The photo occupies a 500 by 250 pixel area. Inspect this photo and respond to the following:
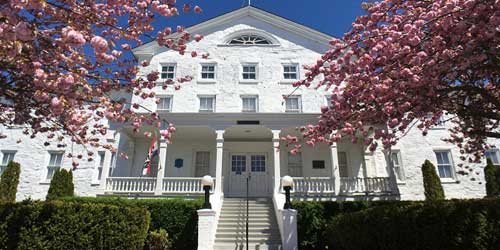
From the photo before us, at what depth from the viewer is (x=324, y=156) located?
14008 mm

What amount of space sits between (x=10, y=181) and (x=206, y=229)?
1046 cm

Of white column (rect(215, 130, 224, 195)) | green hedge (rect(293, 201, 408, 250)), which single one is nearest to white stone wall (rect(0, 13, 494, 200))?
white column (rect(215, 130, 224, 195))

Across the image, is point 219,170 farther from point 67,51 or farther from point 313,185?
point 67,51

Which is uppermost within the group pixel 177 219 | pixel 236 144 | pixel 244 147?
pixel 236 144

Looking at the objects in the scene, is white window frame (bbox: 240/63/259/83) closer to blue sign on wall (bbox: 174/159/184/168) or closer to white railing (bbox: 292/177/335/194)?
blue sign on wall (bbox: 174/159/184/168)

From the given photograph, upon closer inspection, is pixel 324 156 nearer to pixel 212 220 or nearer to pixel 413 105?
pixel 212 220

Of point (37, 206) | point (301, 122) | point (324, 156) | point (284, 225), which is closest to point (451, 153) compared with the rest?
point (324, 156)

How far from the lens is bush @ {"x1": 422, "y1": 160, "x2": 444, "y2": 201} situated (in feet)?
41.8

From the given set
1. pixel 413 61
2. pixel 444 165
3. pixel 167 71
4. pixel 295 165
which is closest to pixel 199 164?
pixel 295 165

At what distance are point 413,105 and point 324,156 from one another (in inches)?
359

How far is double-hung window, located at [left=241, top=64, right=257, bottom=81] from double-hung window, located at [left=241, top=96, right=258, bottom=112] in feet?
3.48

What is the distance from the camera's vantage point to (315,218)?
973cm

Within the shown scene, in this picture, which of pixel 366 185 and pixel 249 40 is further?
pixel 249 40

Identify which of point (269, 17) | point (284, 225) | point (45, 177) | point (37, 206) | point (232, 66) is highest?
point (269, 17)
